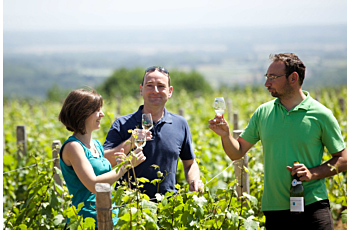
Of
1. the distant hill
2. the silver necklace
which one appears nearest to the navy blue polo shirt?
the silver necklace

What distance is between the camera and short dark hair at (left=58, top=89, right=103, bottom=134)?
2.29 metres

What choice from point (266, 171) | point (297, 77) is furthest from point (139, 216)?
point (297, 77)

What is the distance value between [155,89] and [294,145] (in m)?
1.02

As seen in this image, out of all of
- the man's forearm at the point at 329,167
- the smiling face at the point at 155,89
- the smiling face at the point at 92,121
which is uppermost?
the smiling face at the point at 155,89

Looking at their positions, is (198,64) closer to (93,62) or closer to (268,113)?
(93,62)

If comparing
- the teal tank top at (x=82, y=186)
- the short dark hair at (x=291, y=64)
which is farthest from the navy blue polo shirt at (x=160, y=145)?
the short dark hair at (x=291, y=64)

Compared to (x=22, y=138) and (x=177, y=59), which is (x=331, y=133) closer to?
(x=22, y=138)

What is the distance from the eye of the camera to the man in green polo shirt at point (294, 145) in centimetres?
236

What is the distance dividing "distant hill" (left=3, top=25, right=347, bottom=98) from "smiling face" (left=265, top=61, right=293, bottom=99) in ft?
301

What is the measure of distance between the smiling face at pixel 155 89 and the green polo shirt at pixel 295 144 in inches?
29.7

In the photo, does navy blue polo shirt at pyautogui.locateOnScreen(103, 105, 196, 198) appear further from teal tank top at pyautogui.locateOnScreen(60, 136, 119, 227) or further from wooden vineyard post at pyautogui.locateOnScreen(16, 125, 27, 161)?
wooden vineyard post at pyautogui.locateOnScreen(16, 125, 27, 161)

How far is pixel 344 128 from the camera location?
6121 millimetres

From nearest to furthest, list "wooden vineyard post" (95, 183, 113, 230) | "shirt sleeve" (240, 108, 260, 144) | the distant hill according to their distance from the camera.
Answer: "wooden vineyard post" (95, 183, 113, 230) < "shirt sleeve" (240, 108, 260, 144) < the distant hill

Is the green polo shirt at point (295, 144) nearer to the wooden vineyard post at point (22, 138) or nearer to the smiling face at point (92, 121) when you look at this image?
the smiling face at point (92, 121)
